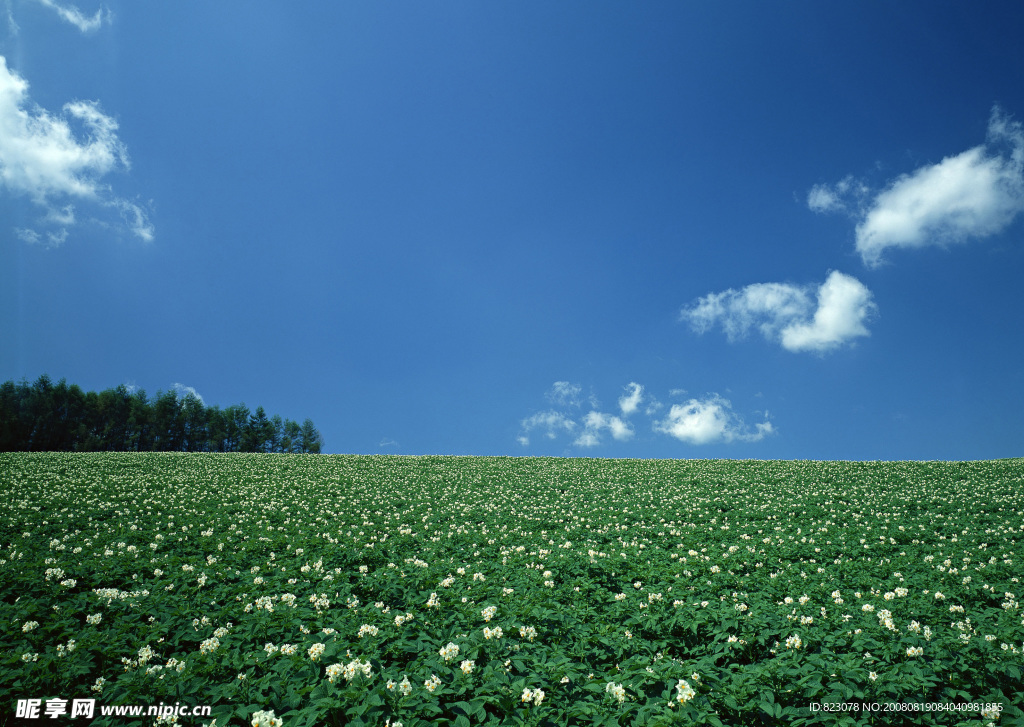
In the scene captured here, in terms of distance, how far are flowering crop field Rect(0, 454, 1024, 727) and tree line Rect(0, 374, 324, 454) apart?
62.6 meters

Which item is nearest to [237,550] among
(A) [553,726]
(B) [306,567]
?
(B) [306,567]

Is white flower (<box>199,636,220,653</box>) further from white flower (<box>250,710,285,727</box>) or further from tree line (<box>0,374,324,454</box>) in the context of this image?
tree line (<box>0,374,324,454</box>)

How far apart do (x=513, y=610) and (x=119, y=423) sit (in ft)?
286

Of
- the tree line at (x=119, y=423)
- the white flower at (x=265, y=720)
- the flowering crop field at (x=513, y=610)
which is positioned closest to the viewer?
the white flower at (x=265, y=720)

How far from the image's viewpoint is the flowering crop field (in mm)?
4898

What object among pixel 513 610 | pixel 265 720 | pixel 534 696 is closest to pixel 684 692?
pixel 534 696

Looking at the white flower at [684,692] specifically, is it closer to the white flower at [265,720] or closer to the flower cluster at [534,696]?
the flower cluster at [534,696]

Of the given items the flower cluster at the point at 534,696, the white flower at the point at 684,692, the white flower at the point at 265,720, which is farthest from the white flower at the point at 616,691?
the white flower at the point at 265,720

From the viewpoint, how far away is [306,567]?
9.48 m

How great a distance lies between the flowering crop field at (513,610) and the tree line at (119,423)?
62.6 metres

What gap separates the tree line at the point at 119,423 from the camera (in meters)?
62.0

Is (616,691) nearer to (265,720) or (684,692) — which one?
(684,692)

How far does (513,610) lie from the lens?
24.1ft

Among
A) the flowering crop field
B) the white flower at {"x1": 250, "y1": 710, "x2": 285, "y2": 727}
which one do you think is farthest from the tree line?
the white flower at {"x1": 250, "y1": 710, "x2": 285, "y2": 727}
